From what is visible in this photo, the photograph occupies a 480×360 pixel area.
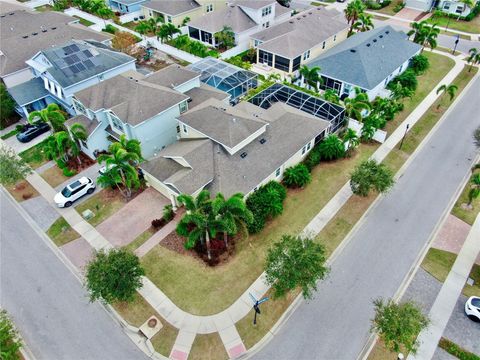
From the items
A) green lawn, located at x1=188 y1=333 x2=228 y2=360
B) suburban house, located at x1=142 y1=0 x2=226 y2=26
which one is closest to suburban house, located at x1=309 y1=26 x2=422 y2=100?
suburban house, located at x1=142 y1=0 x2=226 y2=26

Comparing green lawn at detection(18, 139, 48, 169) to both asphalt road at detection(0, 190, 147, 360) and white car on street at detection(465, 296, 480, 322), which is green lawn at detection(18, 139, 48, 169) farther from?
white car on street at detection(465, 296, 480, 322)

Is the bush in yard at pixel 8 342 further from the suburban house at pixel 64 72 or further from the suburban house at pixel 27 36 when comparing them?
the suburban house at pixel 27 36

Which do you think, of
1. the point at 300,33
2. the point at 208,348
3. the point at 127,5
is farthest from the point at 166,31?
the point at 208,348

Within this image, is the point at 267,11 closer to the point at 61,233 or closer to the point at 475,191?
the point at 475,191

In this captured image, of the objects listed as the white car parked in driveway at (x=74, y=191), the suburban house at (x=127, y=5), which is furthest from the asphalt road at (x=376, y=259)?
the suburban house at (x=127, y=5)

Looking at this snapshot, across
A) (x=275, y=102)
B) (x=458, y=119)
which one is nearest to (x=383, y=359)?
(x=275, y=102)

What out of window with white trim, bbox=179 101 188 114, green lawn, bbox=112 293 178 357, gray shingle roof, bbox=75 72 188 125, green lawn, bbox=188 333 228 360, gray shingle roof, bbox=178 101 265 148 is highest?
gray shingle roof, bbox=75 72 188 125
